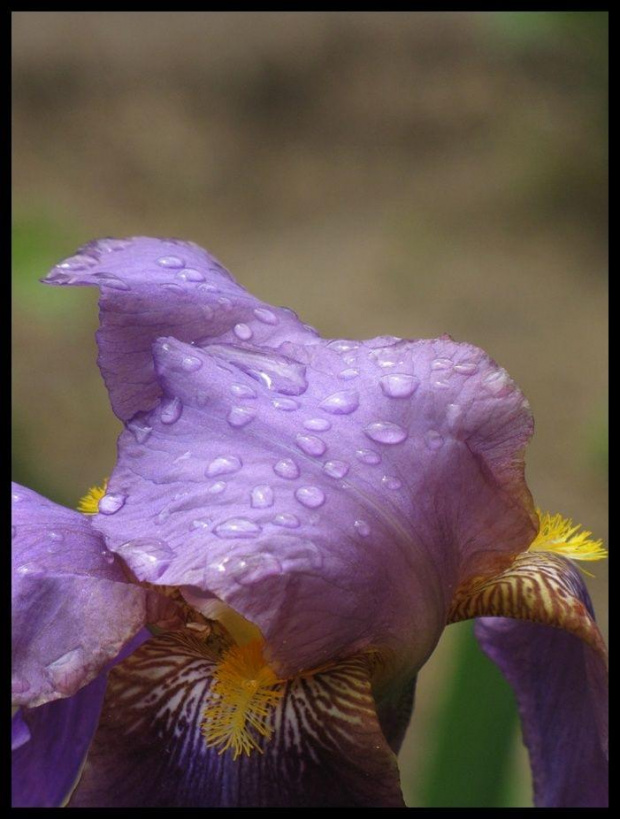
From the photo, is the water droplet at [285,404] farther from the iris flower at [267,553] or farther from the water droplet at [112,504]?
the water droplet at [112,504]

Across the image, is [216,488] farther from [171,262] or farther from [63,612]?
[171,262]

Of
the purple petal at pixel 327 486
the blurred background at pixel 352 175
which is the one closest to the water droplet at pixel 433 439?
the purple petal at pixel 327 486

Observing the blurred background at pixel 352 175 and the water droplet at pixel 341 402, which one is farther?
the blurred background at pixel 352 175

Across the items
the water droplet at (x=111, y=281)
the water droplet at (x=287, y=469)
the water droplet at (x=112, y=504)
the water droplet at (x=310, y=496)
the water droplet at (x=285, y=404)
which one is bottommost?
the water droplet at (x=112, y=504)

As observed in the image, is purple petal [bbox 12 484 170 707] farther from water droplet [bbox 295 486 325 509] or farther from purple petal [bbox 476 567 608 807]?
purple petal [bbox 476 567 608 807]

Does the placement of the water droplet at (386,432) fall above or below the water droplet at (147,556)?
above

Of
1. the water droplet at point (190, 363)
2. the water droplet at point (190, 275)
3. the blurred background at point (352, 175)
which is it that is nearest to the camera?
the water droplet at point (190, 363)
